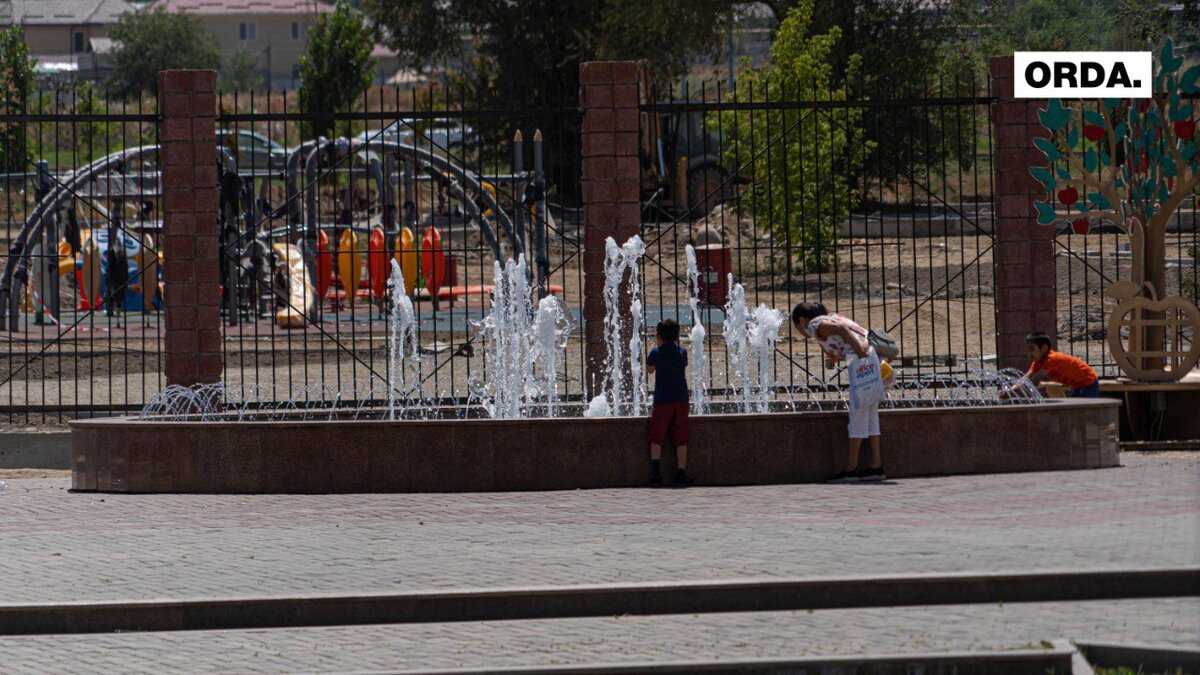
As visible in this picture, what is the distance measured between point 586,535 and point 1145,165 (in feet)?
22.9

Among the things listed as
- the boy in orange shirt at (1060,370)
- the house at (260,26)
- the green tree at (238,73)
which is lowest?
the boy in orange shirt at (1060,370)

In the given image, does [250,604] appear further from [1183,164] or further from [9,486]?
[1183,164]

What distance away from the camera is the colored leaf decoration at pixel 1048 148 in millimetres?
14117

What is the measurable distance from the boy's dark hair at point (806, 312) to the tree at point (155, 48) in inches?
2762

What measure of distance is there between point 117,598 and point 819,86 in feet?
66.5

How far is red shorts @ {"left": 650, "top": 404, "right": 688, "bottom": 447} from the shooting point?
11.7 m

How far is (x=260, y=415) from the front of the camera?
13500 mm

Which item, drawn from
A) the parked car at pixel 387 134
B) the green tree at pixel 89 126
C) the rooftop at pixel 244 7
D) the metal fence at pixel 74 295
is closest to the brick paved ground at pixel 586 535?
the metal fence at pixel 74 295

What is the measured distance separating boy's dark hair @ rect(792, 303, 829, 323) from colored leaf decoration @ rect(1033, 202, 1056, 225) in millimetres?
2835

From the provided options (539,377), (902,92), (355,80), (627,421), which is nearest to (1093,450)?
(627,421)

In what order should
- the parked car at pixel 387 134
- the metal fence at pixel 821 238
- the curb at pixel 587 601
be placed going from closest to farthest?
1. the curb at pixel 587 601
2. the parked car at pixel 387 134
3. the metal fence at pixel 821 238

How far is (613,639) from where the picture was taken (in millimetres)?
7617

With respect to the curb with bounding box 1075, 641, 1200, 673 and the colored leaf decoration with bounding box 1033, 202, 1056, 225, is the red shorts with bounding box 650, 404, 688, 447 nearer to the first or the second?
the colored leaf decoration with bounding box 1033, 202, 1056, 225

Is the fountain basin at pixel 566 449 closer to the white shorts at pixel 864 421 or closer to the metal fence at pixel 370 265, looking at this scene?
the white shorts at pixel 864 421
